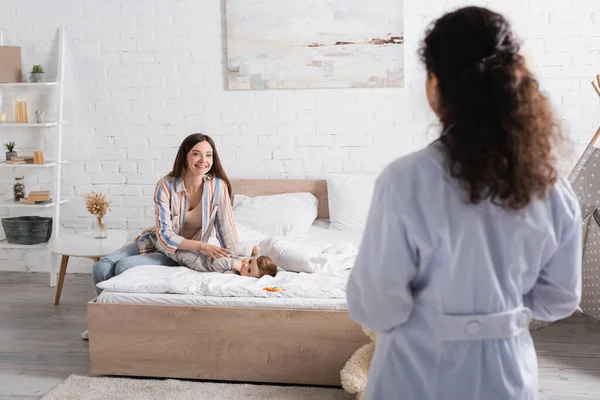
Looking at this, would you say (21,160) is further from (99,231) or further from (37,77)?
(99,231)

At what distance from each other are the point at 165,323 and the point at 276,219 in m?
1.23

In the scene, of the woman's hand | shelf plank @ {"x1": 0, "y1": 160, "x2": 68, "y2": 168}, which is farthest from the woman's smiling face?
shelf plank @ {"x1": 0, "y1": 160, "x2": 68, "y2": 168}

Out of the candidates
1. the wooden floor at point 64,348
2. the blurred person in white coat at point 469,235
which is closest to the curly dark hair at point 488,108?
the blurred person in white coat at point 469,235

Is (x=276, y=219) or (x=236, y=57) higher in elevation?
(x=236, y=57)

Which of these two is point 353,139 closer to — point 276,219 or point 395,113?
point 395,113

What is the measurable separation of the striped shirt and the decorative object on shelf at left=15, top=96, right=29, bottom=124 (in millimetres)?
1680

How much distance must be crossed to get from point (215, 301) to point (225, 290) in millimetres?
58

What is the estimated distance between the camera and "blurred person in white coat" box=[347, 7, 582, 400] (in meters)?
1.08

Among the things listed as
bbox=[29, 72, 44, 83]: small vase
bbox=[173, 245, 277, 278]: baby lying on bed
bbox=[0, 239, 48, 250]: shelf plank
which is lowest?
bbox=[0, 239, 48, 250]: shelf plank

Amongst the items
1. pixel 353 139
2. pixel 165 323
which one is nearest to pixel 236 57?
pixel 353 139

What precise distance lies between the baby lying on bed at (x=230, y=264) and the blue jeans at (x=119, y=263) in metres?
0.12

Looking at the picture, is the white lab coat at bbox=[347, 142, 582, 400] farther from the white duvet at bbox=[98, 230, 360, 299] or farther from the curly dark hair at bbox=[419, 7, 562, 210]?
the white duvet at bbox=[98, 230, 360, 299]

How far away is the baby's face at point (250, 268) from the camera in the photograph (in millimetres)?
2971

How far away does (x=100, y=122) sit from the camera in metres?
4.46
